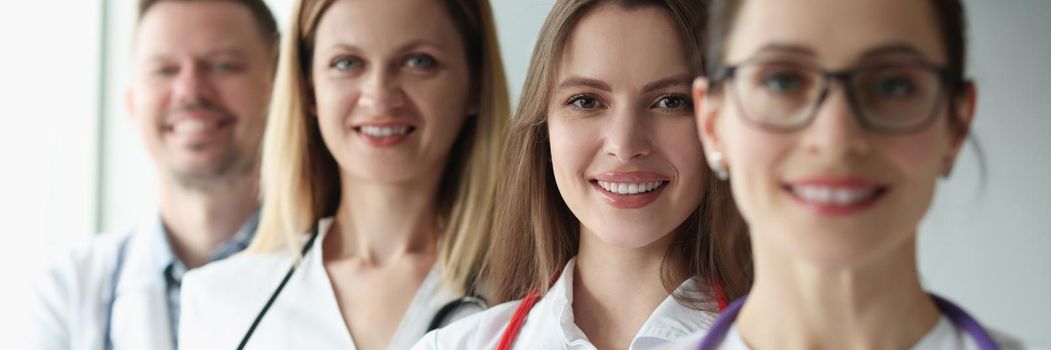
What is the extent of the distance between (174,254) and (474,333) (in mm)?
958

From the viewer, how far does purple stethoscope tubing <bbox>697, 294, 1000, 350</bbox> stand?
935mm

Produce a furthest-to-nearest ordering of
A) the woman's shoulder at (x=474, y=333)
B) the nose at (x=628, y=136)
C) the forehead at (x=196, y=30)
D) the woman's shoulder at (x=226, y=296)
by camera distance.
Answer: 1. the forehead at (x=196, y=30)
2. the woman's shoulder at (x=226, y=296)
3. the woman's shoulder at (x=474, y=333)
4. the nose at (x=628, y=136)

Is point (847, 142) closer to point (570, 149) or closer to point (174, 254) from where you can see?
point (570, 149)

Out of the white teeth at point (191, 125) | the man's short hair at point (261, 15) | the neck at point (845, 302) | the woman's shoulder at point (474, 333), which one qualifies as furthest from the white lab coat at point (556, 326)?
the man's short hair at point (261, 15)

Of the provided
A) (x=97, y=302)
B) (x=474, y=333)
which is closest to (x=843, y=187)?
(x=474, y=333)

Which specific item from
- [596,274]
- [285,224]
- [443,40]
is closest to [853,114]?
[596,274]

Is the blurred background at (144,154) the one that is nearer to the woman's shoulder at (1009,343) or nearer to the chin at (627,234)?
the woman's shoulder at (1009,343)

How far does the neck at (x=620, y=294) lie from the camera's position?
1368 mm

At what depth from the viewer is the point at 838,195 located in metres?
0.89

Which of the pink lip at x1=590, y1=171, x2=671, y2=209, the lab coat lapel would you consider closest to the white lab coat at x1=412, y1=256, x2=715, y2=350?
the pink lip at x1=590, y1=171, x2=671, y2=209

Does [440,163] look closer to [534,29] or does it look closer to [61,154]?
[534,29]

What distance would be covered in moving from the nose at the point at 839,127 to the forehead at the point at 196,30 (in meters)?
1.60

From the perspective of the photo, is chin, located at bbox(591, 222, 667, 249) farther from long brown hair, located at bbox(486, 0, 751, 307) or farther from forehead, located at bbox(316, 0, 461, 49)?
forehead, located at bbox(316, 0, 461, 49)

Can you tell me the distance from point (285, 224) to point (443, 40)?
39 centimetres
